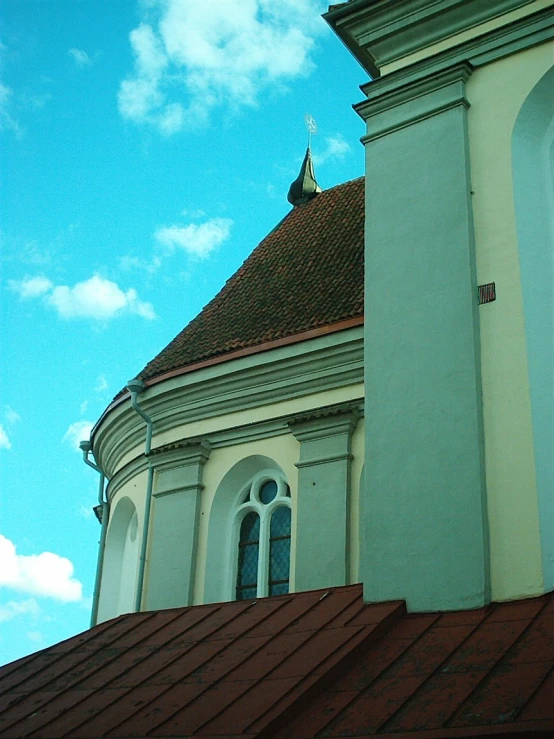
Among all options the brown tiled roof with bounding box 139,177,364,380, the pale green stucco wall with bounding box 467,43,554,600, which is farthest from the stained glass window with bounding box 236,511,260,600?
the pale green stucco wall with bounding box 467,43,554,600

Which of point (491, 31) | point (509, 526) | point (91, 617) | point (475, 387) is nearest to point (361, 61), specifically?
point (491, 31)

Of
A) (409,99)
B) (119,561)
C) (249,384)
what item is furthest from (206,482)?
(409,99)

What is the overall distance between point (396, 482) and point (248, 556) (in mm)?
4295

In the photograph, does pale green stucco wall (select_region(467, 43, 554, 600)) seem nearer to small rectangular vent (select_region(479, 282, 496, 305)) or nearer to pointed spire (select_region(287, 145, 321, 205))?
small rectangular vent (select_region(479, 282, 496, 305))

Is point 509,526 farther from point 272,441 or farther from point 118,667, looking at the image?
point 272,441

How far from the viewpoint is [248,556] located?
36.3 ft

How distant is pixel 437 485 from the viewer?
271 inches

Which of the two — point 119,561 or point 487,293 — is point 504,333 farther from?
point 119,561

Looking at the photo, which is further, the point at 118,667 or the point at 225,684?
the point at 118,667

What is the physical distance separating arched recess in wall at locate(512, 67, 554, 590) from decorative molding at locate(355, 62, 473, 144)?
608 mm

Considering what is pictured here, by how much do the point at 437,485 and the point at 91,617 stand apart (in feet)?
24.0

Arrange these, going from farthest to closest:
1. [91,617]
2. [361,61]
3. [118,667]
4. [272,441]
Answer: [91,617] < [272,441] < [361,61] < [118,667]

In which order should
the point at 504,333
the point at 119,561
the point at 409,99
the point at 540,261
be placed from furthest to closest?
the point at 119,561
the point at 409,99
the point at 540,261
the point at 504,333

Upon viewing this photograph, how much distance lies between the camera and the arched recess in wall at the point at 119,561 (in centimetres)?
1284
